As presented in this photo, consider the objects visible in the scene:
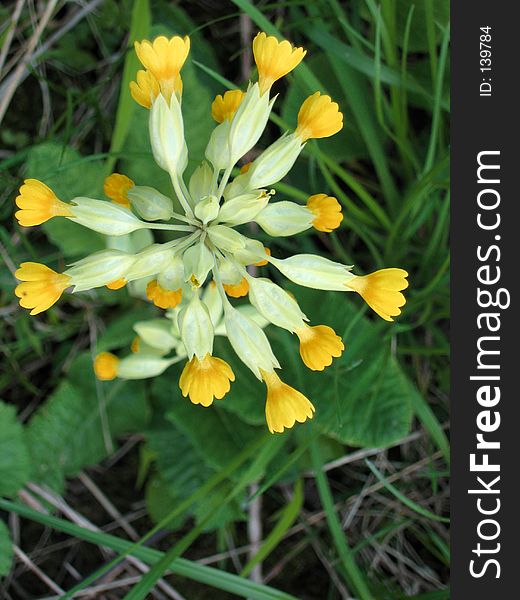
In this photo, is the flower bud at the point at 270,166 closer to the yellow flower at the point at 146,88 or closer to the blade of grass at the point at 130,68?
the yellow flower at the point at 146,88

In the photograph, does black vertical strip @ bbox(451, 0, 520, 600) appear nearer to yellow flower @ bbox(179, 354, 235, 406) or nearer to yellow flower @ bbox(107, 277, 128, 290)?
yellow flower @ bbox(179, 354, 235, 406)

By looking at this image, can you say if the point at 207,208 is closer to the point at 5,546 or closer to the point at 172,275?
the point at 172,275

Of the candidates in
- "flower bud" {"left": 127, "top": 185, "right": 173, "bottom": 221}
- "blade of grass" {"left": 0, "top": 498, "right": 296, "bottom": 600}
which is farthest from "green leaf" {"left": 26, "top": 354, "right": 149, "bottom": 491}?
"flower bud" {"left": 127, "top": 185, "right": 173, "bottom": 221}

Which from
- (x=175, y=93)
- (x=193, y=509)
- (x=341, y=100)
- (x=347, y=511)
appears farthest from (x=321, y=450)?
(x=175, y=93)

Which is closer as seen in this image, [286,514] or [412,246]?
[286,514]

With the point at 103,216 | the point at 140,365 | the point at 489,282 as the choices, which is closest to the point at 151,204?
the point at 103,216

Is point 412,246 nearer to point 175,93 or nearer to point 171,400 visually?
point 171,400
